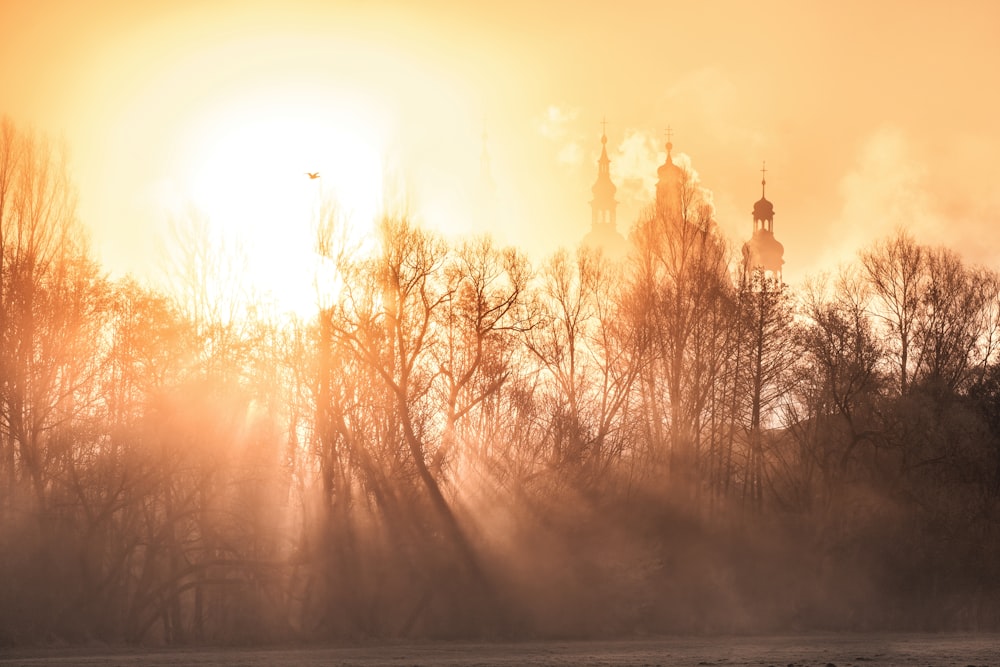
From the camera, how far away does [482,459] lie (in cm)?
5500

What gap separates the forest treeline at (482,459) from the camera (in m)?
49.2

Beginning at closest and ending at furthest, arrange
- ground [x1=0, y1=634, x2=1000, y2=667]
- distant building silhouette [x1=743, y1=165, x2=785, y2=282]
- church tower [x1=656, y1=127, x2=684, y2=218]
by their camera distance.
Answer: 1. ground [x1=0, y1=634, x2=1000, y2=667]
2. church tower [x1=656, y1=127, x2=684, y2=218]
3. distant building silhouette [x1=743, y1=165, x2=785, y2=282]

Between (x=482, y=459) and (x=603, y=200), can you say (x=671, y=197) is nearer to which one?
(x=482, y=459)

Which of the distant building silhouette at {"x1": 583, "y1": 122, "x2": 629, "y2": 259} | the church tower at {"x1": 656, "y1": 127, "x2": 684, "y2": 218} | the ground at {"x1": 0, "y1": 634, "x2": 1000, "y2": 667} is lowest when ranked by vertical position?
the ground at {"x1": 0, "y1": 634, "x2": 1000, "y2": 667}

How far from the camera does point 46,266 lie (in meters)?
52.3

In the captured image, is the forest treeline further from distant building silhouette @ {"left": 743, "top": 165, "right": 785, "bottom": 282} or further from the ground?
distant building silhouette @ {"left": 743, "top": 165, "right": 785, "bottom": 282}

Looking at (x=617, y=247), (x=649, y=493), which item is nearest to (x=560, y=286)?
(x=649, y=493)

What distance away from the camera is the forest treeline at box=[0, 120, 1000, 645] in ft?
161

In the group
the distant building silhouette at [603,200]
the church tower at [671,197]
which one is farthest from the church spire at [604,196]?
the church tower at [671,197]

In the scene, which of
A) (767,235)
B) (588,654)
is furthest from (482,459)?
(767,235)

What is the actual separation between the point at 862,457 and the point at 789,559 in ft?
18.8

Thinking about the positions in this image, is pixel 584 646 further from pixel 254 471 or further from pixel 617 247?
pixel 617 247

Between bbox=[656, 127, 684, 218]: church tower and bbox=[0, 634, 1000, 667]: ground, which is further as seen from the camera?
bbox=[656, 127, 684, 218]: church tower

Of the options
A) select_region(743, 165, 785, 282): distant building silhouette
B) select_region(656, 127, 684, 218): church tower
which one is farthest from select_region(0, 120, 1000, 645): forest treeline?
select_region(743, 165, 785, 282): distant building silhouette
